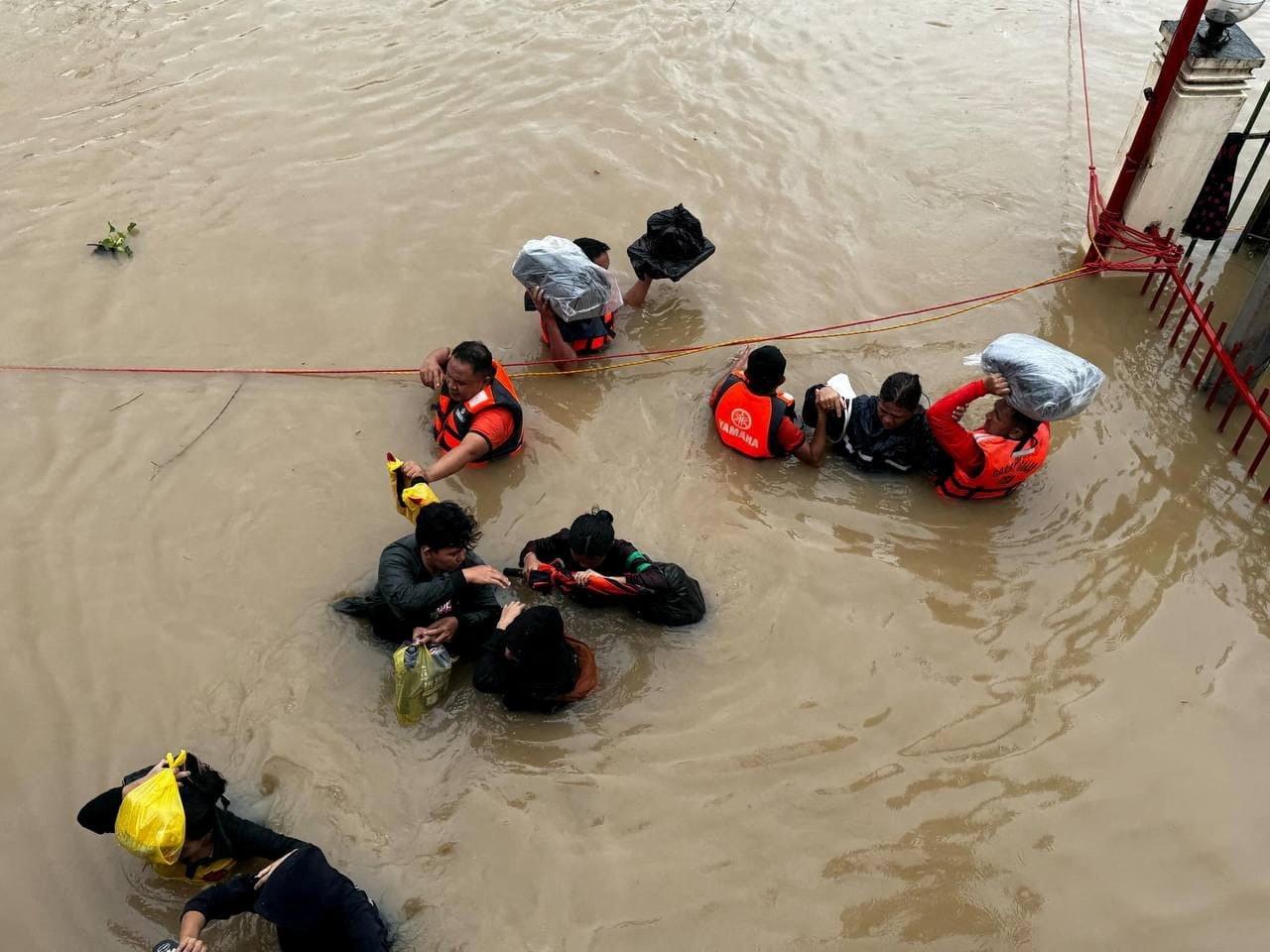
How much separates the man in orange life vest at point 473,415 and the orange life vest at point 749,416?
3.82ft

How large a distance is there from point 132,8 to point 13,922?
8678 millimetres

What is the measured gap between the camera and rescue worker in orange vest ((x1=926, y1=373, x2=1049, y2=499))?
15.6 feet

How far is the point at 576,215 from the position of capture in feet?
23.5

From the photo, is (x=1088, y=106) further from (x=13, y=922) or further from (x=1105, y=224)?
(x=13, y=922)

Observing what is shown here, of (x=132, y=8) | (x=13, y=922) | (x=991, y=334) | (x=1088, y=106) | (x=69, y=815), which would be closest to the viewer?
(x=13, y=922)

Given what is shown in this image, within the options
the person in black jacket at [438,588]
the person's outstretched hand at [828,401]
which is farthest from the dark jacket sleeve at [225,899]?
the person's outstretched hand at [828,401]

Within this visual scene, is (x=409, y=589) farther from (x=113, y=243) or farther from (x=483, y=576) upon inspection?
(x=113, y=243)

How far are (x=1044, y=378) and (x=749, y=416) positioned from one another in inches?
59.1

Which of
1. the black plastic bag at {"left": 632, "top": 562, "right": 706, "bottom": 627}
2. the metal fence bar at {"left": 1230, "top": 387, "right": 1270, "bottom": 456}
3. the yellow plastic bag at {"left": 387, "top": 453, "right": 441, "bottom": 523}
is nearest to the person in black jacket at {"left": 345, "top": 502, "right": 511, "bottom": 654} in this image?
the yellow plastic bag at {"left": 387, "top": 453, "right": 441, "bottom": 523}

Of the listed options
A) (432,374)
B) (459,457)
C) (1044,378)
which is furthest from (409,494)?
(1044,378)

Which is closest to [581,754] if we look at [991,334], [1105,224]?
[991,334]

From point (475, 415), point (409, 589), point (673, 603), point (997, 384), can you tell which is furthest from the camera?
point (475, 415)

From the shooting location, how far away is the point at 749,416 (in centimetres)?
511

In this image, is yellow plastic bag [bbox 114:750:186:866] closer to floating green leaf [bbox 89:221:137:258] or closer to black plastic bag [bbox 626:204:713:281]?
black plastic bag [bbox 626:204:713:281]
